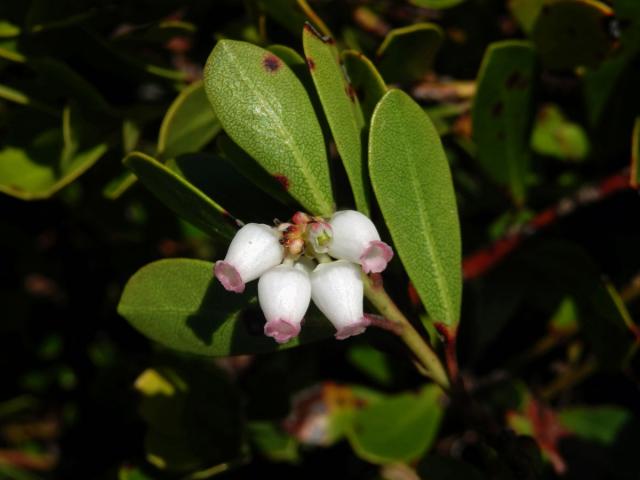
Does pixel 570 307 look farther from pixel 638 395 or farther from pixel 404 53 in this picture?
pixel 404 53

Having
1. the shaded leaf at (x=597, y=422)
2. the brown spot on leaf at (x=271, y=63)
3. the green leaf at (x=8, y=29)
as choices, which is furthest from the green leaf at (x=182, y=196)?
the shaded leaf at (x=597, y=422)

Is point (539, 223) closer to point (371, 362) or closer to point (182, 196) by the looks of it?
point (371, 362)

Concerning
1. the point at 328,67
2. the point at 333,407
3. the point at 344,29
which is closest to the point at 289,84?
the point at 328,67

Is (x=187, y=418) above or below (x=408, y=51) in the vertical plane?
below

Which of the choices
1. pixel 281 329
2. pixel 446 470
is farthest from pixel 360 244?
pixel 446 470

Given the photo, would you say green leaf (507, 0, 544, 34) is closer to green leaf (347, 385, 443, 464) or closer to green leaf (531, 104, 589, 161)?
green leaf (531, 104, 589, 161)

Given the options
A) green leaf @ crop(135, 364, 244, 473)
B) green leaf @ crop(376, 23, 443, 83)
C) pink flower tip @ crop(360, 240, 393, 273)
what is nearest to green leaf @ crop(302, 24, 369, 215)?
pink flower tip @ crop(360, 240, 393, 273)

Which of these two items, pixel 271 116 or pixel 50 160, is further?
pixel 50 160
